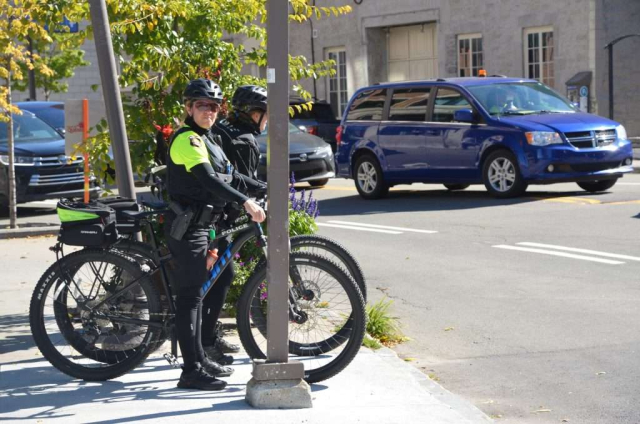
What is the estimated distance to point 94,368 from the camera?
667 centimetres

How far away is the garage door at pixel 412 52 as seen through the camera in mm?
35812

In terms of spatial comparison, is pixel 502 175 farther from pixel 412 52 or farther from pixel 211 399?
pixel 412 52

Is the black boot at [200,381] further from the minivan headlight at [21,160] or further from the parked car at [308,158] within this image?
the parked car at [308,158]

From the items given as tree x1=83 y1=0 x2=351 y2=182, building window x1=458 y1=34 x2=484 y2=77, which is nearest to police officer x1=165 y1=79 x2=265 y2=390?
tree x1=83 y1=0 x2=351 y2=182

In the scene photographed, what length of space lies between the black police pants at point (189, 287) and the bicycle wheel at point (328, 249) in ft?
1.82

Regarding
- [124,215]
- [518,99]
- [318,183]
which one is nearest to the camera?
[124,215]

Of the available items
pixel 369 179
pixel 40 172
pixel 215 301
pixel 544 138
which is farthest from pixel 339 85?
pixel 215 301

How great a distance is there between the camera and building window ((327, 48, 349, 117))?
128 feet

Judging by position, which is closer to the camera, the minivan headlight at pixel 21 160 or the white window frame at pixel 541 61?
the minivan headlight at pixel 21 160

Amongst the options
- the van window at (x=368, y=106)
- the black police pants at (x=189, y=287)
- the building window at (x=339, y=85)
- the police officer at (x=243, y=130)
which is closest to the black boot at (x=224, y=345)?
the police officer at (x=243, y=130)

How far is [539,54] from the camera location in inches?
1250

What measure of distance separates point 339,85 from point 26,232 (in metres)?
25.1

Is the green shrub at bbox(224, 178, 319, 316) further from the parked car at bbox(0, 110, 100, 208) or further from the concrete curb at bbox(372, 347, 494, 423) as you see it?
the parked car at bbox(0, 110, 100, 208)

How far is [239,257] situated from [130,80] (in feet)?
5.71
